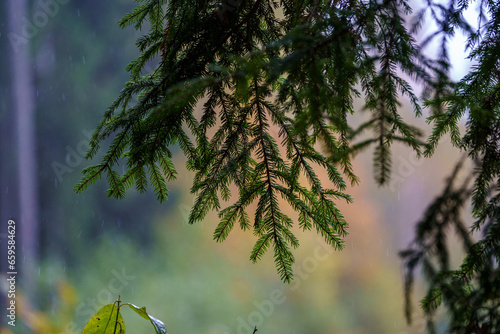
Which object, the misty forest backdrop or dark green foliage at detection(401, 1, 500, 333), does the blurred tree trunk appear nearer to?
the misty forest backdrop

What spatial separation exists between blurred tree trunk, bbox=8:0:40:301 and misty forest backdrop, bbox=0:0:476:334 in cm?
2

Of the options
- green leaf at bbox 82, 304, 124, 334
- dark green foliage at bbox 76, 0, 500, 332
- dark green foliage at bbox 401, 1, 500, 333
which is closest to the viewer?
dark green foliage at bbox 401, 1, 500, 333

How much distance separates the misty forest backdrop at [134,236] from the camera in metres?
4.79

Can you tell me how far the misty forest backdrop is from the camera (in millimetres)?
4789

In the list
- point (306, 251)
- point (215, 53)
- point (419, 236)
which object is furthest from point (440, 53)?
point (306, 251)

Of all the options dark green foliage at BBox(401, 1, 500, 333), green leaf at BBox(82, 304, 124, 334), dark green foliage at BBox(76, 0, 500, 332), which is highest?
dark green foliage at BBox(76, 0, 500, 332)

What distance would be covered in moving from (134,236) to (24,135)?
70.2 inches

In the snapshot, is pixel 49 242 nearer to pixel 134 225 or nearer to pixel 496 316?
pixel 134 225

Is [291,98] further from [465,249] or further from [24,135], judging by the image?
[24,135]

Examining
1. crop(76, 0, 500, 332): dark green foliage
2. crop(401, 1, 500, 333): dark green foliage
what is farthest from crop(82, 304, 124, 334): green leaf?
crop(401, 1, 500, 333): dark green foliage

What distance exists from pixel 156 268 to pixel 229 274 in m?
0.88

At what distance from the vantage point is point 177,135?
1022 mm

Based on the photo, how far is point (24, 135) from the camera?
5.05 m

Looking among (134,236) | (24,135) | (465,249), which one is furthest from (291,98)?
(24,135)
